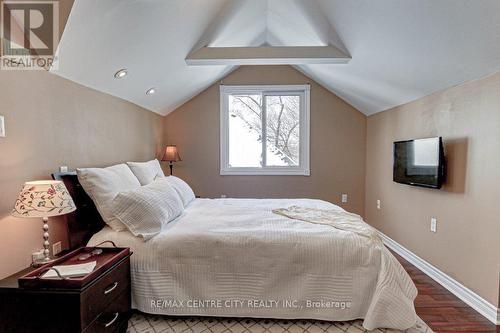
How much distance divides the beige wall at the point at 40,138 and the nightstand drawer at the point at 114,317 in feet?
2.13

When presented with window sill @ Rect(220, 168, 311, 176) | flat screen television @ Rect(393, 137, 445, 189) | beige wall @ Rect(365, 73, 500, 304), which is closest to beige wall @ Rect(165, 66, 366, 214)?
window sill @ Rect(220, 168, 311, 176)

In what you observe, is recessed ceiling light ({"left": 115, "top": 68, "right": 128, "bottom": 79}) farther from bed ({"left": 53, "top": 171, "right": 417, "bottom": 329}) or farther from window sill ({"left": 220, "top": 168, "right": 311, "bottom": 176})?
window sill ({"left": 220, "top": 168, "right": 311, "bottom": 176})

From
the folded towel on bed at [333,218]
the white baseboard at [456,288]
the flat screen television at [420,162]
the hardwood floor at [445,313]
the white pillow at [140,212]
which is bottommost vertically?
the hardwood floor at [445,313]

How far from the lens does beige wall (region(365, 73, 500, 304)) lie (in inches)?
83.2

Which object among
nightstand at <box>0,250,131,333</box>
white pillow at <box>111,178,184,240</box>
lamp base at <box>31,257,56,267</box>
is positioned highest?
white pillow at <box>111,178,184,240</box>

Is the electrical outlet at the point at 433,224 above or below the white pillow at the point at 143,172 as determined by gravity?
below

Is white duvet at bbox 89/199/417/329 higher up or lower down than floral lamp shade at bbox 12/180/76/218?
lower down

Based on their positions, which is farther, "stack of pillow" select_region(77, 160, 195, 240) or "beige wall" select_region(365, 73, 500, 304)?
"beige wall" select_region(365, 73, 500, 304)

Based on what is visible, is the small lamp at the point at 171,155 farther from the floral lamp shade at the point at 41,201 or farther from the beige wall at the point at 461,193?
the beige wall at the point at 461,193

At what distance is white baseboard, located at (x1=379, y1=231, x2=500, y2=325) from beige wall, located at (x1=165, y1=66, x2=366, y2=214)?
1477 mm

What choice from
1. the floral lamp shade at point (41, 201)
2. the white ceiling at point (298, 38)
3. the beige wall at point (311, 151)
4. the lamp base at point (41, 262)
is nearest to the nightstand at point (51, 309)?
the lamp base at point (41, 262)

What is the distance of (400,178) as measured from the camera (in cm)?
331

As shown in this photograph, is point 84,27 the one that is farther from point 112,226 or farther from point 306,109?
point 306,109

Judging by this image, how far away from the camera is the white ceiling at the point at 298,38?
1.89 metres
